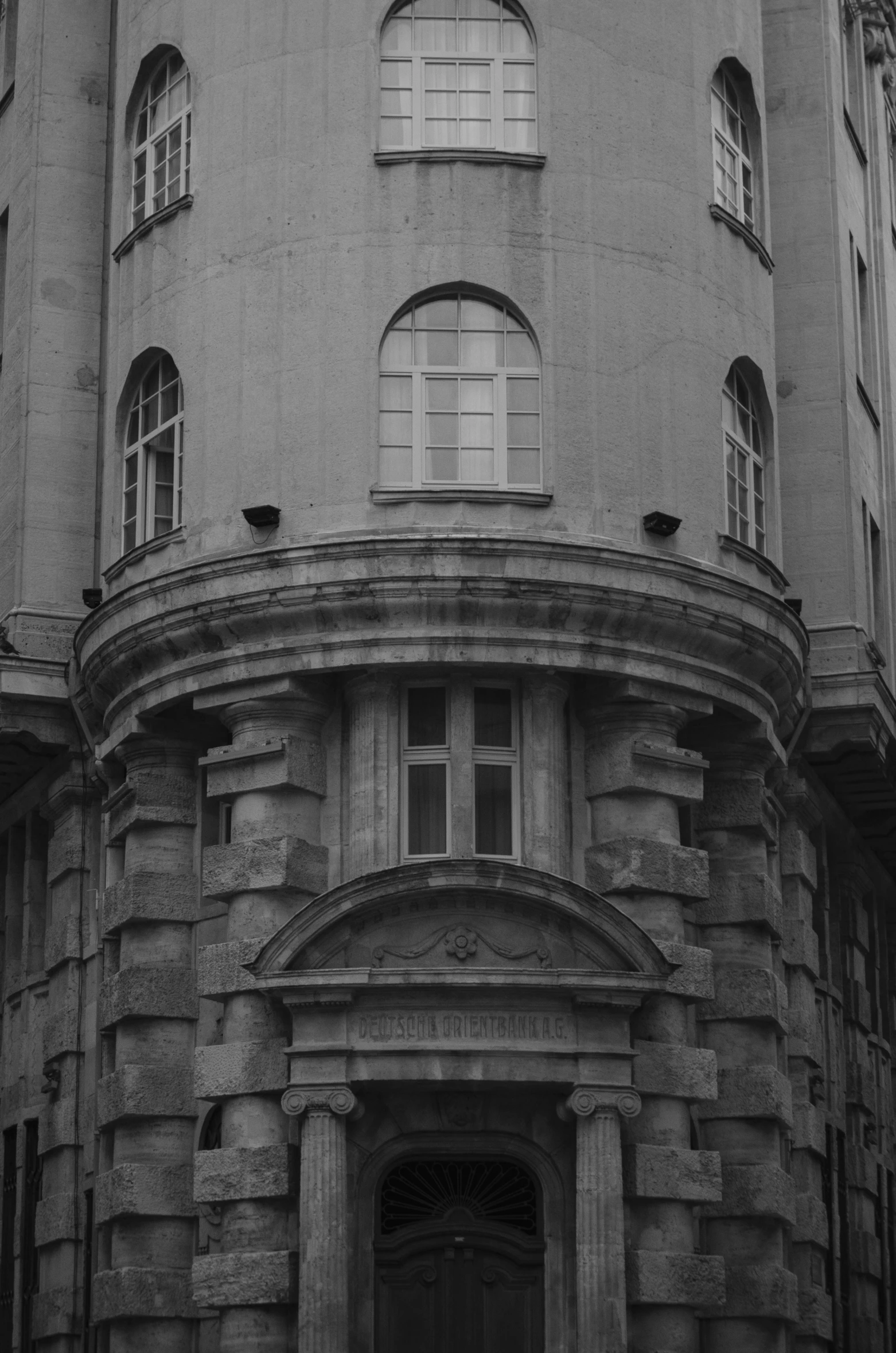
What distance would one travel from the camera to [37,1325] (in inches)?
1406

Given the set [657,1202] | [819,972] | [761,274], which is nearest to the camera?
[657,1202]

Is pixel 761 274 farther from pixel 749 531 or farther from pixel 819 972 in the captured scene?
pixel 819 972

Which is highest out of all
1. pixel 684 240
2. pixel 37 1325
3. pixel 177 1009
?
pixel 684 240

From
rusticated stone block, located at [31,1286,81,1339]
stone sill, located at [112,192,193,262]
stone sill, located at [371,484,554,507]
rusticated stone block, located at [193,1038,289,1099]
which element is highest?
stone sill, located at [112,192,193,262]

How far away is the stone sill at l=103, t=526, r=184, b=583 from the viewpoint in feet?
112

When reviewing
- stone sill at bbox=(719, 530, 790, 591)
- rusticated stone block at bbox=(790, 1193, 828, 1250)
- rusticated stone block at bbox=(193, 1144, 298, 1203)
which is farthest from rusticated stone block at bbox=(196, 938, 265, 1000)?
rusticated stone block at bbox=(790, 1193, 828, 1250)

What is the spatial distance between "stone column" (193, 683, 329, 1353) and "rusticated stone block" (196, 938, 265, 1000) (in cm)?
1

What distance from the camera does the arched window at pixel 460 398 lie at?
3344 cm

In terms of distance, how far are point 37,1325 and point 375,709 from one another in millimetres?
9206

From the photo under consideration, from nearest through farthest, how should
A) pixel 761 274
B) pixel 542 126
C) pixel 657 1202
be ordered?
pixel 657 1202 → pixel 542 126 → pixel 761 274

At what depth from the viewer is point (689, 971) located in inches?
1288

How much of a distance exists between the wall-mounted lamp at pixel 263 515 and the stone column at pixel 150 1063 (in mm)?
2901

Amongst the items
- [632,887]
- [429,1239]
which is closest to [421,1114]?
[429,1239]

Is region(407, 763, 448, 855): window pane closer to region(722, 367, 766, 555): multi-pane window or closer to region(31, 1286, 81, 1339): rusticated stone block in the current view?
region(722, 367, 766, 555): multi-pane window
